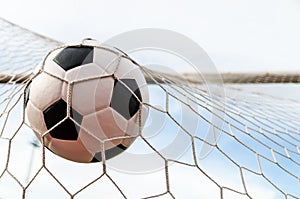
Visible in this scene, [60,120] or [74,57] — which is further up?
[74,57]

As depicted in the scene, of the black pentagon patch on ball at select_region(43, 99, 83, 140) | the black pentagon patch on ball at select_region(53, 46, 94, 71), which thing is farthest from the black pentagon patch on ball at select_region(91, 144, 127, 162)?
the black pentagon patch on ball at select_region(53, 46, 94, 71)

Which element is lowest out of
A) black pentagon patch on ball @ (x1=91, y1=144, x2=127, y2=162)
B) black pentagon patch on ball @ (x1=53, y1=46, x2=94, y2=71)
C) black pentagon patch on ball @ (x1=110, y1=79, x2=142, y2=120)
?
black pentagon patch on ball @ (x1=91, y1=144, x2=127, y2=162)

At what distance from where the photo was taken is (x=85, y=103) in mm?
1467

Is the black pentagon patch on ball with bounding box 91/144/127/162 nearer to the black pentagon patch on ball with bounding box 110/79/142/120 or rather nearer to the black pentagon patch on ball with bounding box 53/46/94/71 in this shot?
the black pentagon patch on ball with bounding box 110/79/142/120

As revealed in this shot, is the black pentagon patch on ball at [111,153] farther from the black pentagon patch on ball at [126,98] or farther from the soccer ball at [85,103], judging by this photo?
the black pentagon patch on ball at [126,98]

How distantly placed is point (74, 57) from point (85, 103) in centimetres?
21

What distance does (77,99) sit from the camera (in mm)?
1470

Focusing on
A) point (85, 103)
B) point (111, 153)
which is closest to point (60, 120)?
point (85, 103)

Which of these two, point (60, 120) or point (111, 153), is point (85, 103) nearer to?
point (60, 120)

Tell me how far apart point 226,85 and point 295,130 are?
598 mm

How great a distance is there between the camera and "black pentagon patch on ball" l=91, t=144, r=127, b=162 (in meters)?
1.57

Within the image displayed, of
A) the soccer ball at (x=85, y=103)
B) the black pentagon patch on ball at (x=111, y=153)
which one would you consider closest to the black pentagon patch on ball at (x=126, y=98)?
the soccer ball at (x=85, y=103)

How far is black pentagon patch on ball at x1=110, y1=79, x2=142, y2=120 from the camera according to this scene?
1.52 m

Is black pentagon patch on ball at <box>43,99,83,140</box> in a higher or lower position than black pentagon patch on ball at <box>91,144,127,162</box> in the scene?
higher
